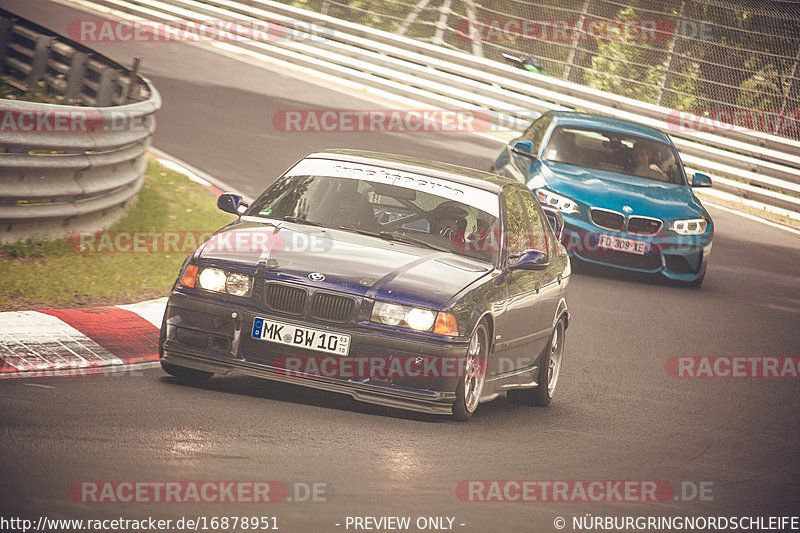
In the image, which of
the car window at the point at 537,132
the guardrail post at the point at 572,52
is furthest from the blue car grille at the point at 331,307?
the guardrail post at the point at 572,52

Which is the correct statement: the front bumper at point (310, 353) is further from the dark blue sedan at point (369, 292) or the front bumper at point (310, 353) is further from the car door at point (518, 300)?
the car door at point (518, 300)

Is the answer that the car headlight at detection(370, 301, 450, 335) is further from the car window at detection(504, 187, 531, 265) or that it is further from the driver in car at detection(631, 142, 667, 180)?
the driver in car at detection(631, 142, 667, 180)

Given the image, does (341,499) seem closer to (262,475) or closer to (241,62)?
(262,475)

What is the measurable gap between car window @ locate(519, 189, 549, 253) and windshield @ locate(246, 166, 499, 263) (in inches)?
23.6

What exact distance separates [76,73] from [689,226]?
708 centimetres

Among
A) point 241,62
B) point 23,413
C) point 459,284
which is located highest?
point 459,284

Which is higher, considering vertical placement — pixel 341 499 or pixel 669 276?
pixel 341 499

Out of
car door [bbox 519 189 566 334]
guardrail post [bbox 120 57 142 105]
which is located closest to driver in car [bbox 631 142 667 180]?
car door [bbox 519 189 566 334]

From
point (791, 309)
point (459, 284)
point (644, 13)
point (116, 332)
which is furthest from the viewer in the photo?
point (644, 13)

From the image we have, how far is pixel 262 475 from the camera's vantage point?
5.46m

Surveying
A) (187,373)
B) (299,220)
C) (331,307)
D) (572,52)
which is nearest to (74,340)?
(187,373)

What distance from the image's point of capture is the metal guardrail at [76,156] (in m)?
9.27

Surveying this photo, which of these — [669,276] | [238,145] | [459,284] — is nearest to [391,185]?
[459,284]

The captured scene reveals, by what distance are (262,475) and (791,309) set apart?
379 inches
